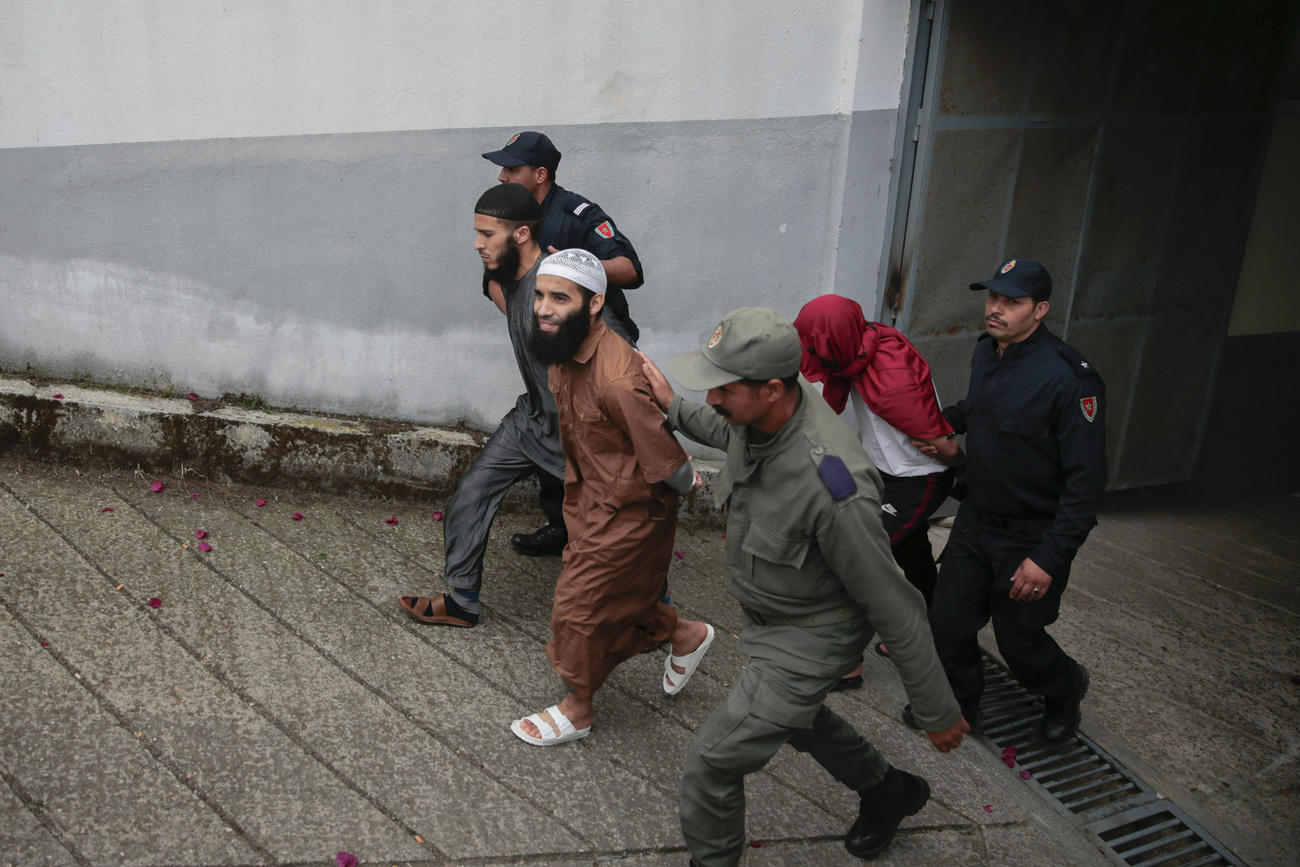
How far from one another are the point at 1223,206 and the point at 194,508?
530 centimetres

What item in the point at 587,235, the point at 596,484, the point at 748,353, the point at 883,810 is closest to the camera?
the point at 748,353

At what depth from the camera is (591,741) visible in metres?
3.52

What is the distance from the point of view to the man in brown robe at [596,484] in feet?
10.7

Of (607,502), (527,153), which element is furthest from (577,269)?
(527,153)

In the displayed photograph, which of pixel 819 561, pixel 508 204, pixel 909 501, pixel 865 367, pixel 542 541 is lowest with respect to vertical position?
pixel 542 541

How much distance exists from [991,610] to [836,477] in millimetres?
1451

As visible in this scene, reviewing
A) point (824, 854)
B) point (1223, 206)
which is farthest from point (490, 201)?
point (1223, 206)

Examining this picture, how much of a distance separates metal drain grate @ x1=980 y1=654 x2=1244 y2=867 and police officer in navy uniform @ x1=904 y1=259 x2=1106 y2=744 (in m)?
0.10

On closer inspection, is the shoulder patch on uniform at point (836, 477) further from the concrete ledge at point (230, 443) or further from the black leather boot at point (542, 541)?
the concrete ledge at point (230, 443)

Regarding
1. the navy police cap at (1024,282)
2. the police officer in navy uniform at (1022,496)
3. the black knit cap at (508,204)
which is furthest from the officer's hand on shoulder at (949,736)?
the black knit cap at (508,204)

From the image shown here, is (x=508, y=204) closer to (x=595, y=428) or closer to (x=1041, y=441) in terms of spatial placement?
(x=595, y=428)

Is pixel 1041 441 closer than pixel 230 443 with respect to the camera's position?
Yes

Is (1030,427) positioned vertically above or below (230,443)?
above

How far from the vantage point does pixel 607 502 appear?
334 centimetres
